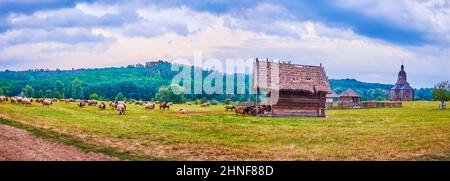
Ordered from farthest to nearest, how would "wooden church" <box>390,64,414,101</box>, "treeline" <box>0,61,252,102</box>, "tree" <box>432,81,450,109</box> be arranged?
"wooden church" <box>390,64,414,101</box> → "treeline" <box>0,61,252,102</box> → "tree" <box>432,81,450,109</box>

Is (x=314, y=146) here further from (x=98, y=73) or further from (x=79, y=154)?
(x=98, y=73)

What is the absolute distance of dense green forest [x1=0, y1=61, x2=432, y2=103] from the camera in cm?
9308

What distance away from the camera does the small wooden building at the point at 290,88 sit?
38.8 m

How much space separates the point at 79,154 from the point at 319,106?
2865 centimetres

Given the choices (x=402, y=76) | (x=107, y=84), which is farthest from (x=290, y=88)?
(x=107, y=84)

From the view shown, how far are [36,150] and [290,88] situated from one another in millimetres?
26219

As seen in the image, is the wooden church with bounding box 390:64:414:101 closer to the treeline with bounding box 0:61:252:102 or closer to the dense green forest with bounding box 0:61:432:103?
the dense green forest with bounding box 0:61:432:103

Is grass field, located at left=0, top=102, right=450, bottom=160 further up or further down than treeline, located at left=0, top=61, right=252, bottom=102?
further down

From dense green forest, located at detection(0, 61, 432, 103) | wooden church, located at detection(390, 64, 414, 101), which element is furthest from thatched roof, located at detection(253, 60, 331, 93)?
wooden church, located at detection(390, 64, 414, 101)

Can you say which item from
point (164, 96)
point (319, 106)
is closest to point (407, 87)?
point (164, 96)

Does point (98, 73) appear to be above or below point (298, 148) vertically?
above

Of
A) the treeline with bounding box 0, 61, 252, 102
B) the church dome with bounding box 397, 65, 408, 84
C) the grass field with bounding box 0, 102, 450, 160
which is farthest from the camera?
the church dome with bounding box 397, 65, 408, 84

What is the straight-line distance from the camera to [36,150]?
15172 millimetres
